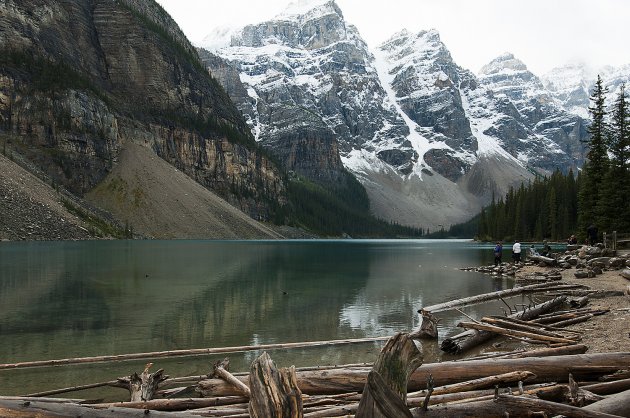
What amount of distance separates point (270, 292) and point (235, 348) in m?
16.9

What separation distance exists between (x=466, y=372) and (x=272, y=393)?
5.02 m

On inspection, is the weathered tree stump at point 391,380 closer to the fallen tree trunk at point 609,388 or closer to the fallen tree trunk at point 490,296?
the fallen tree trunk at point 609,388

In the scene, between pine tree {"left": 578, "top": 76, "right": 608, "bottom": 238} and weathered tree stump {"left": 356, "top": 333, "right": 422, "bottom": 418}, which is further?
pine tree {"left": 578, "top": 76, "right": 608, "bottom": 238}

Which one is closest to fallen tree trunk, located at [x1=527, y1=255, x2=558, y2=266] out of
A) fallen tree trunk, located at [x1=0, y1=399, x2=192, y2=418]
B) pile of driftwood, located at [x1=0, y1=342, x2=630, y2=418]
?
pile of driftwood, located at [x1=0, y1=342, x2=630, y2=418]

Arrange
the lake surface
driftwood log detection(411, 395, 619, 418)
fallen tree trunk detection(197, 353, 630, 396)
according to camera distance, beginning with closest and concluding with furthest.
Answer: driftwood log detection(411, 395, 619, 418)
fallen tree trunk detection(197, 353, 630, 396)
the lake surface

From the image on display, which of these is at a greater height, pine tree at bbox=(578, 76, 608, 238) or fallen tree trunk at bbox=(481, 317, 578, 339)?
→ pine tree at bbox=(578, 76, 608, 238)

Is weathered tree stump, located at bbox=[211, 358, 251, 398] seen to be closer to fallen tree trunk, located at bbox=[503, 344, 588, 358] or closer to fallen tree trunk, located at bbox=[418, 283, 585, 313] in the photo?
fallen tree trunk, located at bbox=[503, 344, 588, 358]

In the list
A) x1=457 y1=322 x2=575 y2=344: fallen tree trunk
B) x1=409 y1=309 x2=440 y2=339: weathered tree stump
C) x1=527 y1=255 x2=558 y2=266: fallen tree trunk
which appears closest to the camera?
x1=457 y1=322 x2=575 y2=344: fallen tree trunk

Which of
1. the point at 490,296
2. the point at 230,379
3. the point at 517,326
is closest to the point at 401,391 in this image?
the point at 230,379

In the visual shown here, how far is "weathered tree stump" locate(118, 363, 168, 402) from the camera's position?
8.49 m

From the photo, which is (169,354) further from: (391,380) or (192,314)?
(391,380)

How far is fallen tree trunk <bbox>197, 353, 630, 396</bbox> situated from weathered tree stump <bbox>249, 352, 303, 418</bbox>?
379cm

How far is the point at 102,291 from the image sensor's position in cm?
3012

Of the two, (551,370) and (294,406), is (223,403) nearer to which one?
(294,406)
